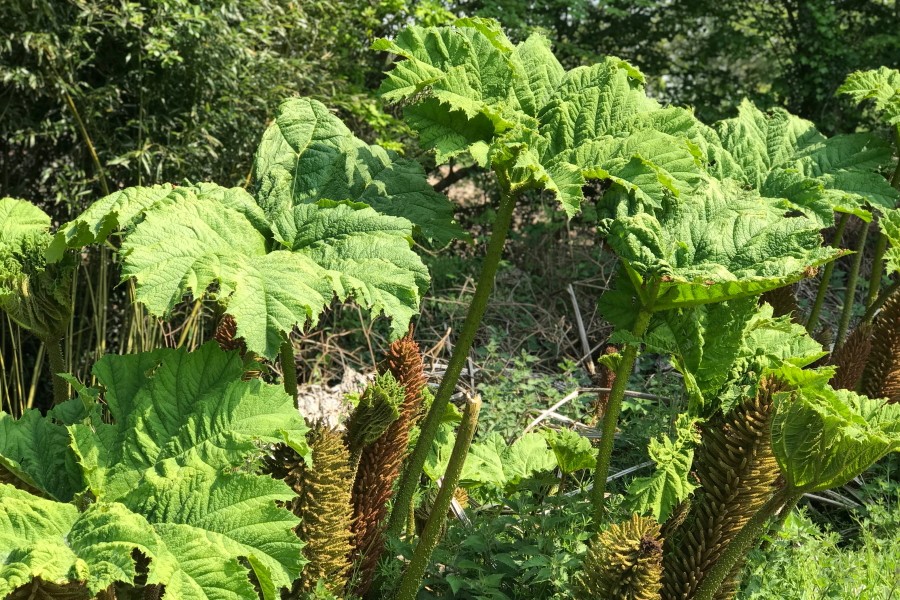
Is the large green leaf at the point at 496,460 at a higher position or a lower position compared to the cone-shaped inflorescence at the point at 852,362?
lower

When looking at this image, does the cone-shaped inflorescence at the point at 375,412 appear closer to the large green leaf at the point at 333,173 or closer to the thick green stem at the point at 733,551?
the large green leaf at the point at 333,173

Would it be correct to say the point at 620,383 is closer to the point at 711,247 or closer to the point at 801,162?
the point at 711,247

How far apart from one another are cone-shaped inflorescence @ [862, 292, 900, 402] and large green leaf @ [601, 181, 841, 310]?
1219 millimetres

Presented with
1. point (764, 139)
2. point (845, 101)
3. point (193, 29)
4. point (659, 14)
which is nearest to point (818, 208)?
point (764, 139)

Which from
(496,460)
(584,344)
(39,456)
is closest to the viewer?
(39,456)

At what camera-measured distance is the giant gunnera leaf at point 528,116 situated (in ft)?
6.63

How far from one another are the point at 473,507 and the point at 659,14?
7105 millimetres

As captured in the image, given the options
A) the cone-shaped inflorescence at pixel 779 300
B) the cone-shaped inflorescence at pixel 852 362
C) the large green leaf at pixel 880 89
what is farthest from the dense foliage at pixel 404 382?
the large green leaf at pixel 880 89

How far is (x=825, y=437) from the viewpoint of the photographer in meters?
1.92

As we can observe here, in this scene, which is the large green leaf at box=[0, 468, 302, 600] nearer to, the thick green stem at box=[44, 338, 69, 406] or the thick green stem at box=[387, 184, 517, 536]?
the thick green stem at box=[387, 184, 517, 536]

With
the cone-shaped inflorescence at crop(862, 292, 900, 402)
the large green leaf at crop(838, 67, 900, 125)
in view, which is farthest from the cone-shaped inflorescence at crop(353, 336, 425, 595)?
the large green leaf at crop(838, 67, 900, 125)

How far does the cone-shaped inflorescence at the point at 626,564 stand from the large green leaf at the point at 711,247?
1.99 feet

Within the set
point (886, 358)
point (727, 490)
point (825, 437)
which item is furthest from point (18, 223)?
point (886, 358)

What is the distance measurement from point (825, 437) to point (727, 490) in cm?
35
